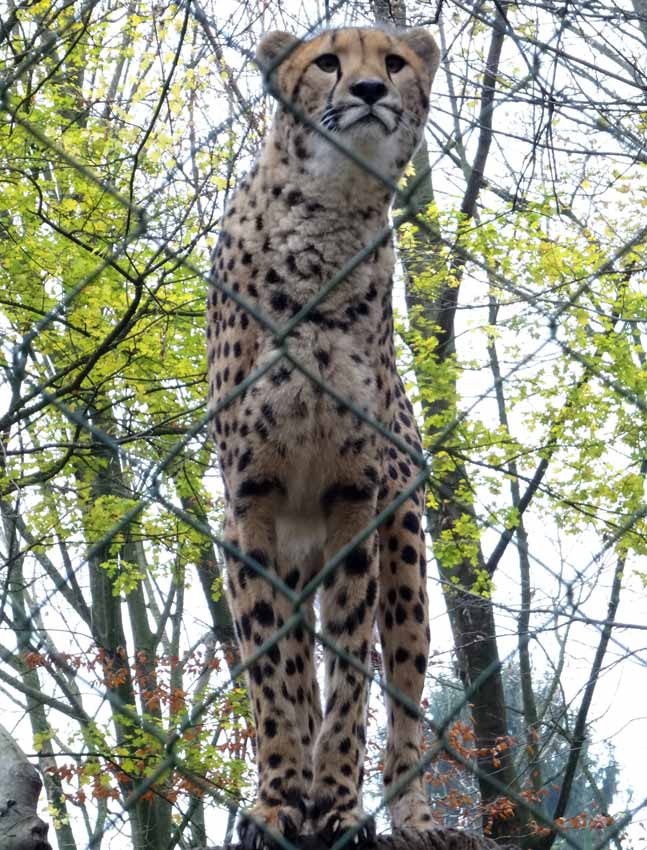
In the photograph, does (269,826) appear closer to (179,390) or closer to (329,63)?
(329,63)

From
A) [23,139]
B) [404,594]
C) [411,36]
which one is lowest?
[404,594]

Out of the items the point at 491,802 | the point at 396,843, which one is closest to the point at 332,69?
the point at 396,843

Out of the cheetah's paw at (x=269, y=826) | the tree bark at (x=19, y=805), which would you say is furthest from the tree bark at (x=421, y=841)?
the tree bark at (x=19, y=805)

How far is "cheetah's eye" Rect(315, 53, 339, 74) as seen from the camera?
160 inches

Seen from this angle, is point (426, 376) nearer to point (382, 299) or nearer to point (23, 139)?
point (23, 139)

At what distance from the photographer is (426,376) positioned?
10984 mm

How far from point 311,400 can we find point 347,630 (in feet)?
2.54

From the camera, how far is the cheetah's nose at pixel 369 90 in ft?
12.6

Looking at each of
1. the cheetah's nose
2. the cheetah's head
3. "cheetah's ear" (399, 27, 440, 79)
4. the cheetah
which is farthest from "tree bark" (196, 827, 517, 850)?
"cheetah's ear" (399, 27, 440, 79)

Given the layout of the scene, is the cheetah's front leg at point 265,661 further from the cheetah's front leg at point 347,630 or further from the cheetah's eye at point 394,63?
the cheetah's eye at point 394,63

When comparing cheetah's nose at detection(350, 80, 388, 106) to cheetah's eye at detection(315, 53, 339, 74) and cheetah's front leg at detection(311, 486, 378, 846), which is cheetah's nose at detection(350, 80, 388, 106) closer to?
cheetah's eye at detection(315, 53, 339, 74)

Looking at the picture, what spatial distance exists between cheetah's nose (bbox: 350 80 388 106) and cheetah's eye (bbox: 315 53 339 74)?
0.20m

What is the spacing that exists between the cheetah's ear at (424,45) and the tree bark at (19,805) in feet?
9.09

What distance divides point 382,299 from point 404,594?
1.14m
